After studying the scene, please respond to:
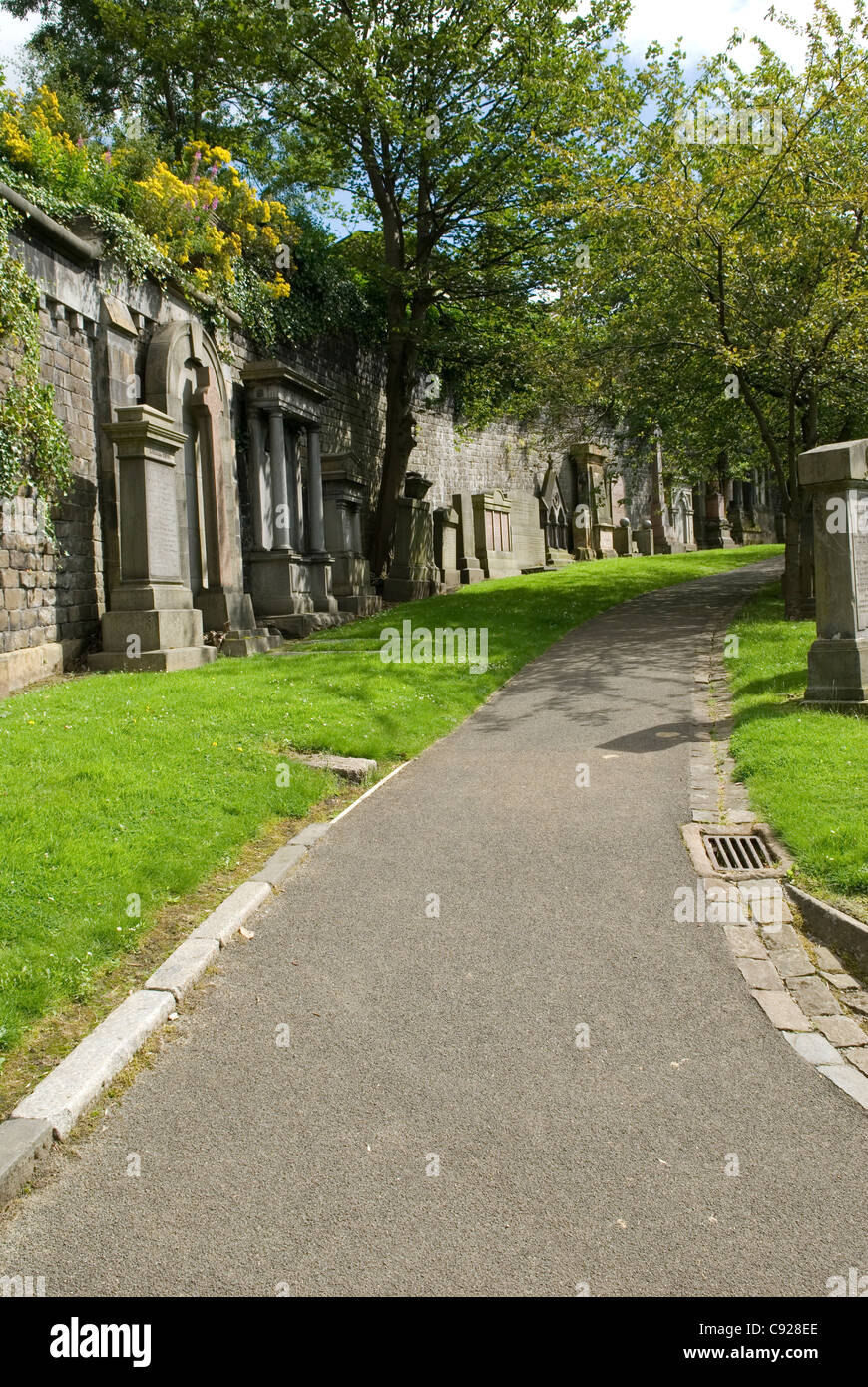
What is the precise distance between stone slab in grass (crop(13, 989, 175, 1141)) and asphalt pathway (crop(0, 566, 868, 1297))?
0.13m

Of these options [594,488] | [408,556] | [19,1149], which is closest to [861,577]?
[19,1149]

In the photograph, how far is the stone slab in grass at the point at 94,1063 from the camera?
11.4ft

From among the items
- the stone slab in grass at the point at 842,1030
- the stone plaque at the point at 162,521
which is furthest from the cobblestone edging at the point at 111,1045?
the stone plaque at the point at 162,521

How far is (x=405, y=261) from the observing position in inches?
870

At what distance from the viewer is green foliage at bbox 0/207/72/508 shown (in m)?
10.3

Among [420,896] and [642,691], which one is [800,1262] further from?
[642,691]

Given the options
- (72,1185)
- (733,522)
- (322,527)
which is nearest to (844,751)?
(72,1185)

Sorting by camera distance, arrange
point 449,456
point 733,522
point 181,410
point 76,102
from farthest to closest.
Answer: point 733,522
point 449,456
point 76,102
point 181,410

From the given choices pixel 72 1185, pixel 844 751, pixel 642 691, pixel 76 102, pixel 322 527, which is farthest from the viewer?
pixel 76 102

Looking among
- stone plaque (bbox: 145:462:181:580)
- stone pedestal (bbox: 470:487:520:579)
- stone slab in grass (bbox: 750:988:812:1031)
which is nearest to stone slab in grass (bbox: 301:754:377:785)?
stone slab in grass (bbox: 750:988:812:1031)

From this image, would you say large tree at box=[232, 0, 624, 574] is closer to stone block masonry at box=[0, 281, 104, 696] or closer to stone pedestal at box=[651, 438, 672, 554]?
stone block masonry at box=[0, 281, 104, 696]

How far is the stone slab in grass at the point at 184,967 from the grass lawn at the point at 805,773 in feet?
10.7

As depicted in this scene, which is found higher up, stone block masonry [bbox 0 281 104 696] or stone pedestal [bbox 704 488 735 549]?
stone pedestal [bbox 704 488 735 549]

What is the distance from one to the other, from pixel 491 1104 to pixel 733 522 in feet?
138
